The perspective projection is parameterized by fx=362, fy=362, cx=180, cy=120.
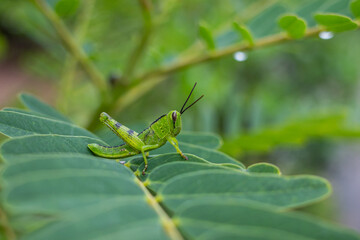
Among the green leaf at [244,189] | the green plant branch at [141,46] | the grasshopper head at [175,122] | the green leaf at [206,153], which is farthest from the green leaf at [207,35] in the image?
the green leaf at [244,189]

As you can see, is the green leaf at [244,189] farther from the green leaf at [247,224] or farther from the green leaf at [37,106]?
the green leaf at [37,106]

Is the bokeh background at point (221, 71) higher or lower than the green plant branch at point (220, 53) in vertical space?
higher

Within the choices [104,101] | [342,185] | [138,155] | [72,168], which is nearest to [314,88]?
[342,185]

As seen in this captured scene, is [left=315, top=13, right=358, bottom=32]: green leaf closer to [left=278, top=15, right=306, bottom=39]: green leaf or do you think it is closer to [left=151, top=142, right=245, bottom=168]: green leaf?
[left=278, top=15, right=306, bottom=39]: green leaf

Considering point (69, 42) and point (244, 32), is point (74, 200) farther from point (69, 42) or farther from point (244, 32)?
point (69, 42)

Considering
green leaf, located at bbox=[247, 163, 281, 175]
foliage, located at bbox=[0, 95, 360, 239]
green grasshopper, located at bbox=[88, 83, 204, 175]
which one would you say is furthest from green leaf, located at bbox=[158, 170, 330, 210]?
green grasshopper, located at bbox=[88, 83, 204, 175]

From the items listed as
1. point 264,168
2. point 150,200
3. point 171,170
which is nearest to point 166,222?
point 150,200
